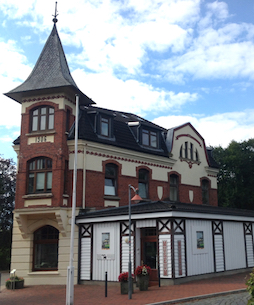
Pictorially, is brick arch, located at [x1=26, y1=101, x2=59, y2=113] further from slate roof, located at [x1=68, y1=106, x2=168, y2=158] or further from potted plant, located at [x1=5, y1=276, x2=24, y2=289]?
potted plant, located at [x1=5, y1=276, x2=24, y2=289]

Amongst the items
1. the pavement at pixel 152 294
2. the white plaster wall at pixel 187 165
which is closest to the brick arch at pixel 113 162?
the white plaster wall at pixel 187 165

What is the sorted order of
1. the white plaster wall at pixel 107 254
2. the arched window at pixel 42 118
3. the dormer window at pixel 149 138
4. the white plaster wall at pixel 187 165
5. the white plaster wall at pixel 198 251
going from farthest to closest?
the white plaster wall at pixel 187 165
the dormer window at pixel 149 138
the arched window at pixel 42 118
the white plaster wall at pixel 107 254
the white plaster wall at pixel 198 251

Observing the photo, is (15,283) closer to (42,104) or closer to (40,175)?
(40,175)

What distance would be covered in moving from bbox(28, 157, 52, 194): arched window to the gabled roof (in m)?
4.23

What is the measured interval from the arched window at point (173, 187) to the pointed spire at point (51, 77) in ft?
28.4

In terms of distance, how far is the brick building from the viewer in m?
18.7

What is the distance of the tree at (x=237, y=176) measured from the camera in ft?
132

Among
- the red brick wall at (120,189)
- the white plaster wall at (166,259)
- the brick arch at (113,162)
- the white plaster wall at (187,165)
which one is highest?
the white plaster wall at (187,165)

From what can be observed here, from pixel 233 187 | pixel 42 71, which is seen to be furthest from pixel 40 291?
pixel 233 187

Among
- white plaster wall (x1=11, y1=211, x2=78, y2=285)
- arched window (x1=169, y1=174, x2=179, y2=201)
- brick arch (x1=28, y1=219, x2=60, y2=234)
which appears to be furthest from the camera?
arched window (x1=169, y1=174, x2=179, y2=201)

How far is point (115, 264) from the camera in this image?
19000mm

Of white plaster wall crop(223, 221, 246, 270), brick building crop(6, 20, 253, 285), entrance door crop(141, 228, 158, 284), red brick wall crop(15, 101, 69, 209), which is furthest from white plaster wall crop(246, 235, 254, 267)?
red brick wall crop(15, 101, 69, 209)

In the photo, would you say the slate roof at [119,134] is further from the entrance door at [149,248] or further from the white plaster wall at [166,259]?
the white plaster wall at [166,259]

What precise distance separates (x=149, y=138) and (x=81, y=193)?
24.6 ft
